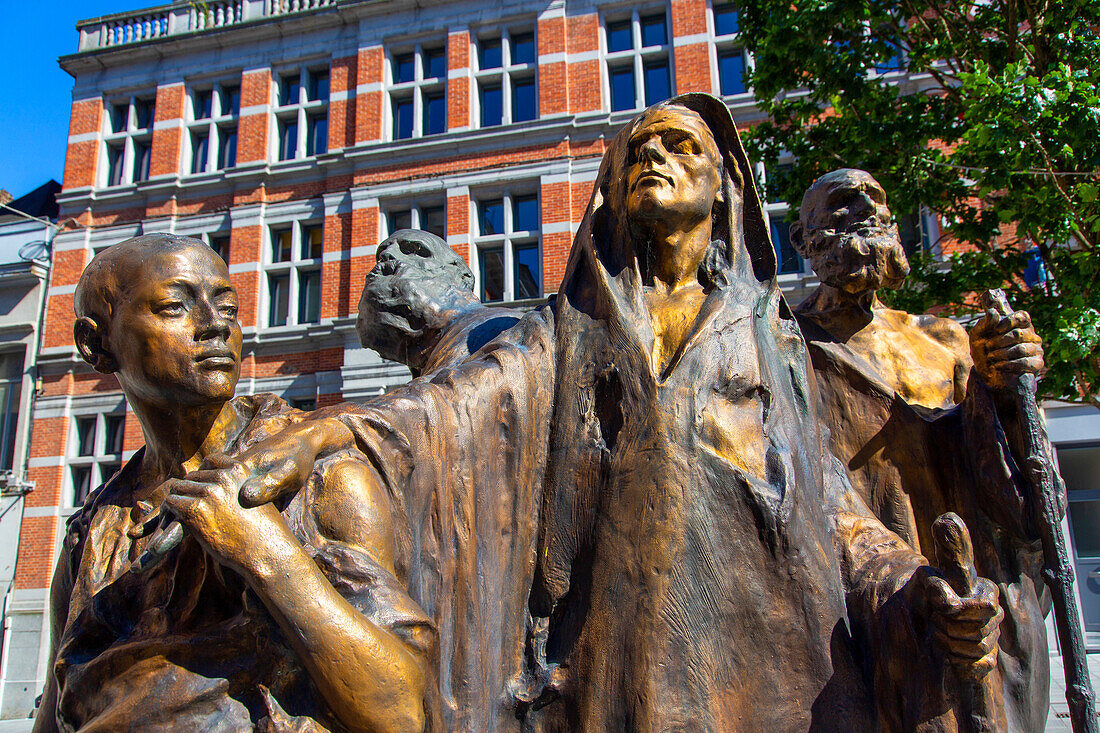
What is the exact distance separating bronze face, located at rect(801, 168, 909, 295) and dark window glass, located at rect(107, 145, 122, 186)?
2081cm

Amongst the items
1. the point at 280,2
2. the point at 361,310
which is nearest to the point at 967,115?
the point at 361,310

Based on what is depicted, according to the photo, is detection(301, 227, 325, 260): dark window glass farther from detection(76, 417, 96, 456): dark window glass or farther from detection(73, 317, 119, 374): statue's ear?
detection(73, 317, 119, 374): statue's ear

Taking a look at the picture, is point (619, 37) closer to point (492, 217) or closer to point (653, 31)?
point (653, 31)

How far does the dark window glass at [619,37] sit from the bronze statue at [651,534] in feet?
55.7

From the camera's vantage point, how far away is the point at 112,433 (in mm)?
17781

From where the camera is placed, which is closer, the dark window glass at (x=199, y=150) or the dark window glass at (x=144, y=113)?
the dark window glass at (x=199, y=150)

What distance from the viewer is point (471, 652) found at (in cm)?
165

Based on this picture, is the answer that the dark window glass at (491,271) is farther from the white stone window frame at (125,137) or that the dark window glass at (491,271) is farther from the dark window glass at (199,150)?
the white stone window frame at (125,137)

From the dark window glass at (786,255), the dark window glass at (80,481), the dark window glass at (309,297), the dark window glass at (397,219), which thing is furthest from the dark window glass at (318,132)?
the dark window glass at (786,255)

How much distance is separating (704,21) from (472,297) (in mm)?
15585

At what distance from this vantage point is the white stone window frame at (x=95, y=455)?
17.4 metres

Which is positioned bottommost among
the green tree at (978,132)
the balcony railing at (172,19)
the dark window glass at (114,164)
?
the green tree at (978,132)

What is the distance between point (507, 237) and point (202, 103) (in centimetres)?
876

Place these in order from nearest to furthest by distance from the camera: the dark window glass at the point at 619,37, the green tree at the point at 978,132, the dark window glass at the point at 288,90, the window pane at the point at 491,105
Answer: the green tree at the point at 978,132, the dark window glass at the point at 619,37, the window pane at the point at 491,105, the dark window glass at the point at 288,90
